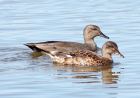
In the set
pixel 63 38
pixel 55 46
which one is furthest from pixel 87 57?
pixel 63 38

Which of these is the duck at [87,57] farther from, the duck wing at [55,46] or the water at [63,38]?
the duck wing at [55,46]

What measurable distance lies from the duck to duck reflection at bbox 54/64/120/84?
0.26 m

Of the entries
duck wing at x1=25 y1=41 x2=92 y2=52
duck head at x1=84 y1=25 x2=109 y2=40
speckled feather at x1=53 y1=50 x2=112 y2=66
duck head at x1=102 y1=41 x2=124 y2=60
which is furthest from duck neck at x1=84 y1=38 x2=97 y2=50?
speckled feather at x1=53 y1=50 x2=112 y2=66

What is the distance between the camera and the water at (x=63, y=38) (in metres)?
14.3

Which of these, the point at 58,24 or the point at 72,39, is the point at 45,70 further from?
the point at 58,24

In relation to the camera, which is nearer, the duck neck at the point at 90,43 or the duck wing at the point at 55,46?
the duck wing at the point at 55,46

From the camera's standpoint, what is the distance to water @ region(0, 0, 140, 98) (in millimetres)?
14312

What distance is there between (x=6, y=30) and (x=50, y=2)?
6.38m

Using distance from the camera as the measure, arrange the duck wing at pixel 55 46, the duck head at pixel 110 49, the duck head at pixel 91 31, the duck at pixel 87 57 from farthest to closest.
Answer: the duck head at pixel 91 31, the duck wing at pixel 55 46, the duck head at pixel 110 49, the duck at pixel 87 57

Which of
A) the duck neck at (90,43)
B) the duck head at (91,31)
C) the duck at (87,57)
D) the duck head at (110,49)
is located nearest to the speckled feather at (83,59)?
the duck at (87,57)

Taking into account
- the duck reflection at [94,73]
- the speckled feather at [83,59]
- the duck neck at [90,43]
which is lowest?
the duck reflection at [94,73]

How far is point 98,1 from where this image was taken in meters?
28.1

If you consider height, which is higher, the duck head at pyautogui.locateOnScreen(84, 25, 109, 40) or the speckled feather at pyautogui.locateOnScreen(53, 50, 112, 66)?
the duck head at pyautogui.locateOnScreen(84, 25, 109, 40)

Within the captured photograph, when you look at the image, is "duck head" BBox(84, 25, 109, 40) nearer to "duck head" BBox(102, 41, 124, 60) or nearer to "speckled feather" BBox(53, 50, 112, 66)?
"duck head" BBox(102, 41, 124, 60)
